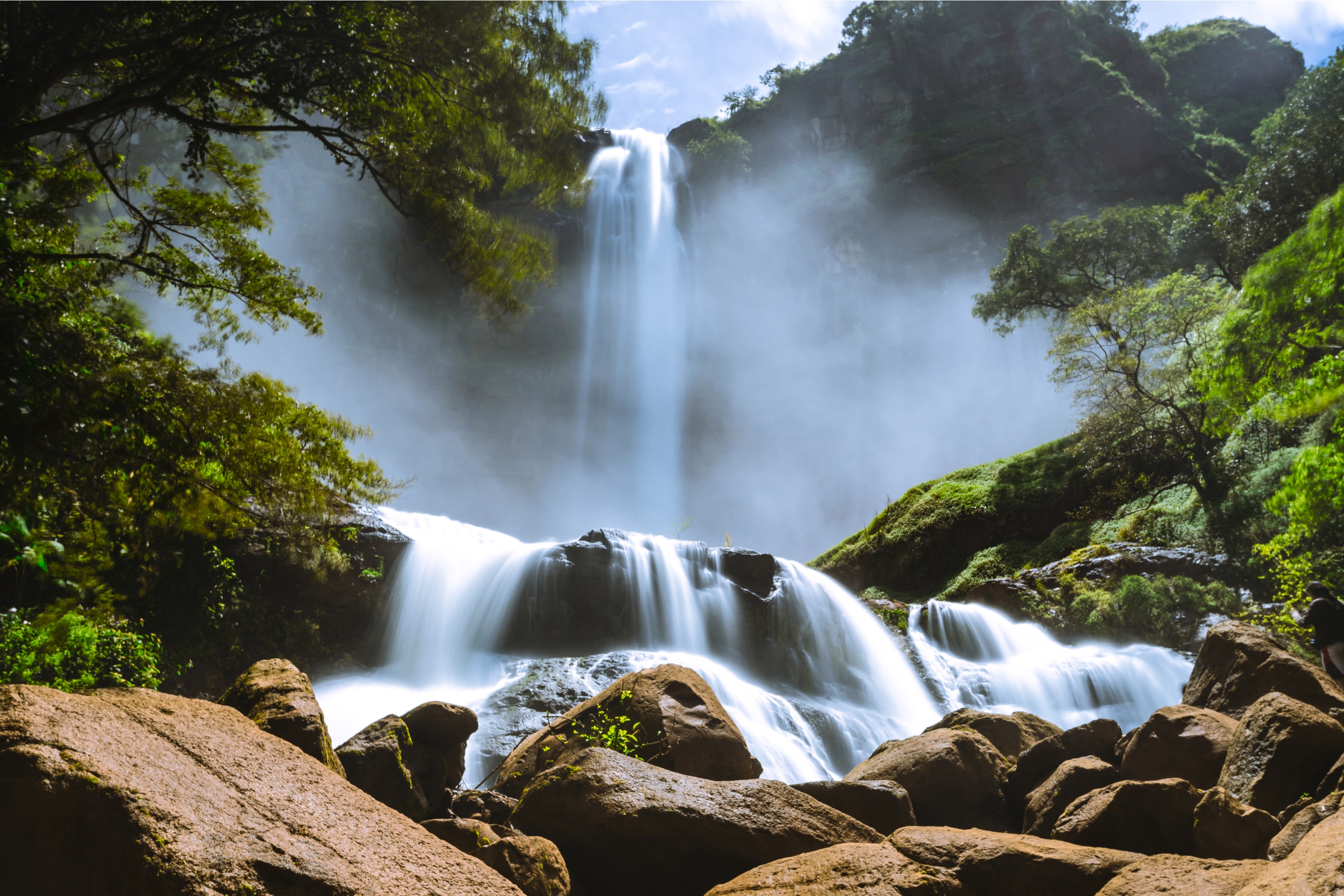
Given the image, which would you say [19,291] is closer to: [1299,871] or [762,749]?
[1299,871]

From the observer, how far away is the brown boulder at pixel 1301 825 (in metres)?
2.98

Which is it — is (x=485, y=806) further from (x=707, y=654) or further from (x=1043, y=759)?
(x=707, y=654)

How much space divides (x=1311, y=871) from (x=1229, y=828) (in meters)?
1.77

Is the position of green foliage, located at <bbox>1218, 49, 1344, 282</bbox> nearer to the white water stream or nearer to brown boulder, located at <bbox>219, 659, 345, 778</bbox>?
the white water stream

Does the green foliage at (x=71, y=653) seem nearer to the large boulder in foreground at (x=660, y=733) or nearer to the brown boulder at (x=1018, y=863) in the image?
the large boulder in foreground at (x=660, y=733)

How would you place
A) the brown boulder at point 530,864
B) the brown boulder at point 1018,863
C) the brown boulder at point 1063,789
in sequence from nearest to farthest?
the brown boulder at point 1018,863, the brown boulder at point 530,864, the brown boulder at point 1063,789

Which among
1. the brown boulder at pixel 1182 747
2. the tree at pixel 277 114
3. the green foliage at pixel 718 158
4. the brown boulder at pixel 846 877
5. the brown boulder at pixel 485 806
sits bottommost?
the brown boulder at pixel 846 877

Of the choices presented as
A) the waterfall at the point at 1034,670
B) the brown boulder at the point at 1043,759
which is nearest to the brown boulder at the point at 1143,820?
the brown boulder at the point at 1043,759

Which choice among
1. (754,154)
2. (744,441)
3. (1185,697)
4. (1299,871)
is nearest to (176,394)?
(1299,871)

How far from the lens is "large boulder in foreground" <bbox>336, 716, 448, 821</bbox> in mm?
4438

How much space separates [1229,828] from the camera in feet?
11.7

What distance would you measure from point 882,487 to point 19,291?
40374 millimetres

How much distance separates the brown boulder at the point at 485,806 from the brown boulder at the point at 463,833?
3.07 feet

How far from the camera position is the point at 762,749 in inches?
343
